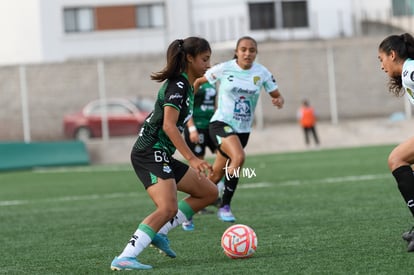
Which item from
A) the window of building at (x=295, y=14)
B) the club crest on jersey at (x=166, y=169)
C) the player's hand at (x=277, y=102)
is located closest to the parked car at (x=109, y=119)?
the window of building at (x=295, y=14)

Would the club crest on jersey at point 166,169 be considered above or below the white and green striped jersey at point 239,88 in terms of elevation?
below

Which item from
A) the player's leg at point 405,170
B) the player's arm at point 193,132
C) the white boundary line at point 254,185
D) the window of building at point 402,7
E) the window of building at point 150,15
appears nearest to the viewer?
the player's leg at point 405,170

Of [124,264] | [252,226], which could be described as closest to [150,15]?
[252,226]

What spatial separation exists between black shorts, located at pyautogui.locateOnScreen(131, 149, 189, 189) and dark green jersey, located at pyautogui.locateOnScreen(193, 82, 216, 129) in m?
5.94

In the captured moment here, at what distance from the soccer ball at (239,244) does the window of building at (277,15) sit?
44952 mm

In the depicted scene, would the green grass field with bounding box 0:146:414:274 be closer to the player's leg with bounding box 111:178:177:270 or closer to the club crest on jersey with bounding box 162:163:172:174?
the player's leg with bounding box 111:178:177:270

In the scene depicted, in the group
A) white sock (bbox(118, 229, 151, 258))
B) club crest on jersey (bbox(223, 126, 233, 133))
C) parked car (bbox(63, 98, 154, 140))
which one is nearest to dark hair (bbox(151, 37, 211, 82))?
white sock (bbox(118, 229, 151, 258))

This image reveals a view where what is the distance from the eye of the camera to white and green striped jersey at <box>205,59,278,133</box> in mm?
12406

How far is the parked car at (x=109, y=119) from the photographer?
3581 centimetres

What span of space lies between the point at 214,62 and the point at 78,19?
53.2 ft

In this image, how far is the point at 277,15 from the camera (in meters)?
53.4

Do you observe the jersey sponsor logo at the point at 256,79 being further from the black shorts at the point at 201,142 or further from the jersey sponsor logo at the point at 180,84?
the jersey sponsor logo at the point at 180,84

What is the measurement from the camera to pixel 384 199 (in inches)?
539

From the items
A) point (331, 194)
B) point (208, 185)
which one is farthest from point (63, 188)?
point (208, 185)
